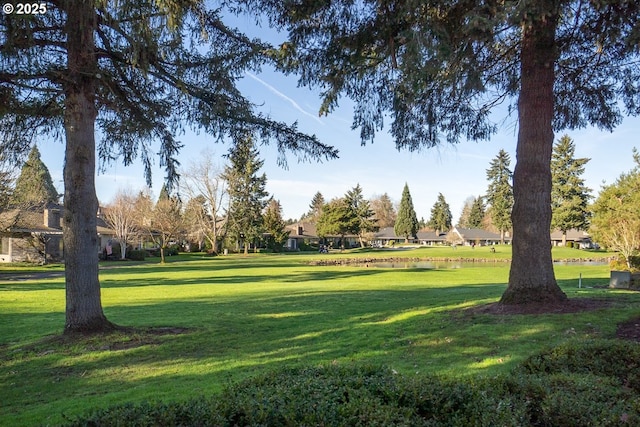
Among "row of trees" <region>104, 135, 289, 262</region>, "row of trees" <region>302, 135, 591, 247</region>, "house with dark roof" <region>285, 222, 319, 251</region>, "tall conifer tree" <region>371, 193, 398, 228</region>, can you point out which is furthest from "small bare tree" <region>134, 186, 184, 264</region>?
"tall conifer tree" <region>371, 193, 398, 228</region>

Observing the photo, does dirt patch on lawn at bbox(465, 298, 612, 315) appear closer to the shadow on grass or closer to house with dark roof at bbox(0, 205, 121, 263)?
the shadow on grass

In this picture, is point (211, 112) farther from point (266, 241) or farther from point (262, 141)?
point (266, 241)

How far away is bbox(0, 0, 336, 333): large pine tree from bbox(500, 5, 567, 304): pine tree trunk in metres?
3.65

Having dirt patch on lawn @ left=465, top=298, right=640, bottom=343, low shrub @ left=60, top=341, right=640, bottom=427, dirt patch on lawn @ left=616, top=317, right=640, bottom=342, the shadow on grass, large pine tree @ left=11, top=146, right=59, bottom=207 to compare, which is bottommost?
the shadow on grass

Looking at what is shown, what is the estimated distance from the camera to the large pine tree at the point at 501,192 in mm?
72500

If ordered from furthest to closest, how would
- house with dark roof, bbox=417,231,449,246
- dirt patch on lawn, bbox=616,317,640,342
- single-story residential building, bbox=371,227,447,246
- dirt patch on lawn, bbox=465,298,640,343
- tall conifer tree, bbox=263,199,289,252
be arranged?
house with dark roof, bbox=417,231,449,246, single-story residential building, bbox=371,227,447,246, tall conifer tree, bbox=263,199,289,252, dirt patch on lawn, bbox=465,298,640,343, dirt patch on lawn, bbox=616,317,640,342

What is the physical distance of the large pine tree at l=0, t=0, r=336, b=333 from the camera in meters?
6.34

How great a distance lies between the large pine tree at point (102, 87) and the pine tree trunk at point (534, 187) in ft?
12.0

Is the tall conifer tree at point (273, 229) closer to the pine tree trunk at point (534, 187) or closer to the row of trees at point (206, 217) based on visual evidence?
the row of trees at point (206, 217)

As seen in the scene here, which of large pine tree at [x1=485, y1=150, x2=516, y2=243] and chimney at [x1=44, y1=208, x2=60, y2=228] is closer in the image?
chimney at [x1=44, y1=208, x2=60, y2=228]

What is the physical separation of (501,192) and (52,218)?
6454 centimetres

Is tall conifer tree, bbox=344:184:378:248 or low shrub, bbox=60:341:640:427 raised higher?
tall conifer tree, bbox=344:184:378:248

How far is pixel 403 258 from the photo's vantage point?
5000 centimetres

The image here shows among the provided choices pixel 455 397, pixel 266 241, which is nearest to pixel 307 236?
pixel 266 241
